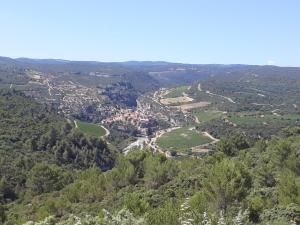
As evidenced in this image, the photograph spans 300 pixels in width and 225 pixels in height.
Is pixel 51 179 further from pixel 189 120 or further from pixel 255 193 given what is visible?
pixel 189 120

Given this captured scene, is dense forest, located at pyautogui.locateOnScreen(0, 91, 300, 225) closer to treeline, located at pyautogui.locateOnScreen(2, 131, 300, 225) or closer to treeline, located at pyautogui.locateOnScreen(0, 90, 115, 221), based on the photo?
treeline, located at pyautogui.locateOnScreen(2, 131, 300, 225)

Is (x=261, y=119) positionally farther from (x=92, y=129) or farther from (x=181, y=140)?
(x=92, y=129)

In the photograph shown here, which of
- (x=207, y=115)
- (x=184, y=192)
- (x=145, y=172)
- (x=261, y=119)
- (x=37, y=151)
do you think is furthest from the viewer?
(x=207, y=115)

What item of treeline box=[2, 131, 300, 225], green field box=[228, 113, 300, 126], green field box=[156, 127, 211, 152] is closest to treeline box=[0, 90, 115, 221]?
treeline box=[2, 131, 300, 225]

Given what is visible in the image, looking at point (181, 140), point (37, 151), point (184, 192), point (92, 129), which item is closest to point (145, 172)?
point (184, 192)

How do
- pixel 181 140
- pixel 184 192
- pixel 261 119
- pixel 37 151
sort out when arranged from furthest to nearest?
pixel 261 119, pixel 181 140, pixel 37 151, pixel 184 192

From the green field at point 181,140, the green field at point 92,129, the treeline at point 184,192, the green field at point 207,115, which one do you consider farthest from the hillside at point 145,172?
the green field at point 207,115

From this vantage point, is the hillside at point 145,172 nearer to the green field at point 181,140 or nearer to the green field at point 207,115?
the green field at point 181,140

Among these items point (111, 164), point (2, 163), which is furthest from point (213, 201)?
point (111, 164)
